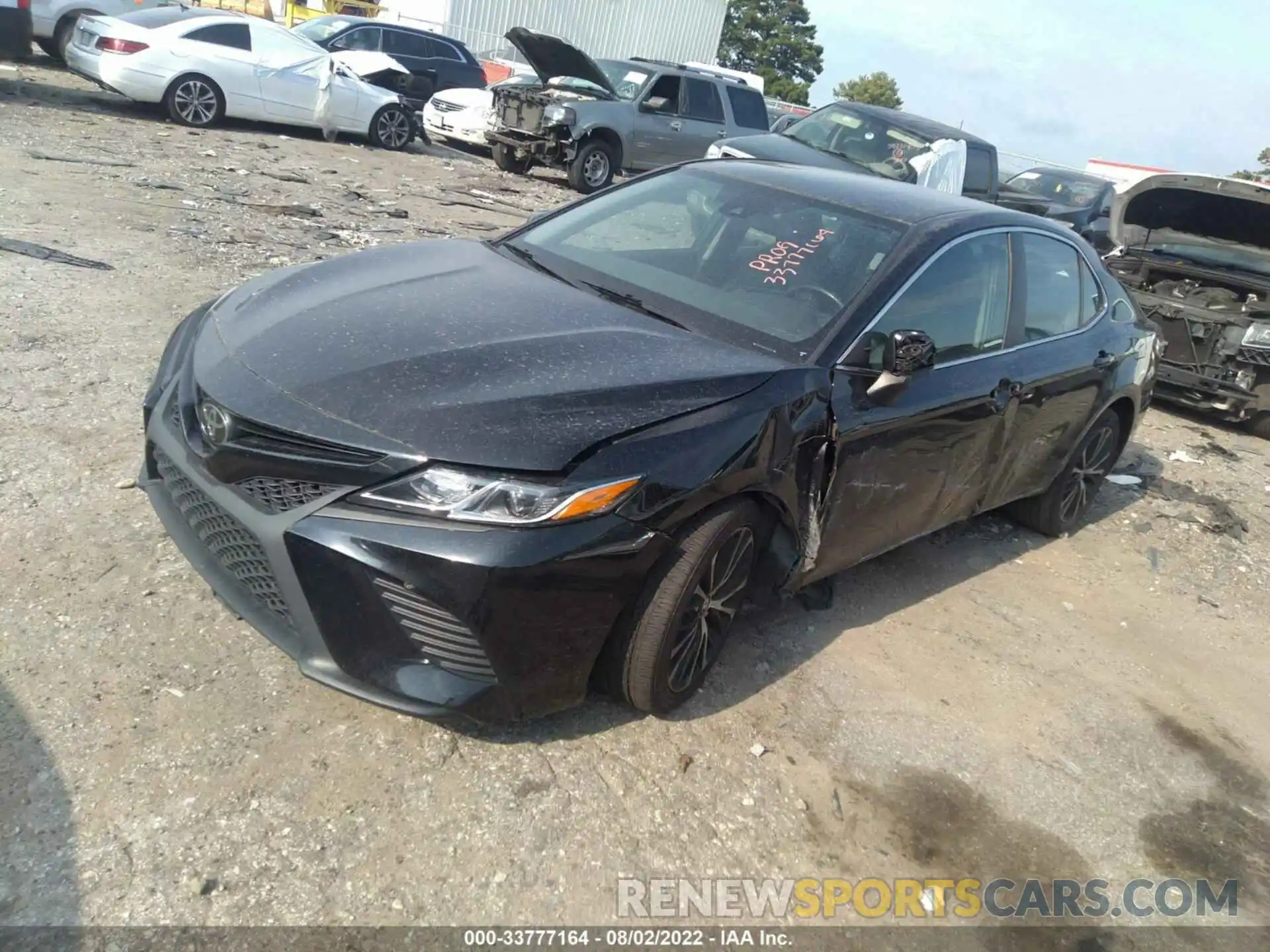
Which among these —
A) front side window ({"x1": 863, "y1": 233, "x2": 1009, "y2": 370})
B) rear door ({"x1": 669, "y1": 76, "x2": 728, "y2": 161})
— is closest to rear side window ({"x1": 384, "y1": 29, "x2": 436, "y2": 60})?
rear door ({"x1": 669, "y1": 76, "x2": 728, "y2": 161})

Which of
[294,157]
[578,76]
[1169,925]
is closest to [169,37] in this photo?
[294,157]

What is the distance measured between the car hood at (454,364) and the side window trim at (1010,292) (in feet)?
1.44

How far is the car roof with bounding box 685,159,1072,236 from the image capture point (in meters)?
4.02

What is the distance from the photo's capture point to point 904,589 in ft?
15.1

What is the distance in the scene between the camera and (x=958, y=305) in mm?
3984

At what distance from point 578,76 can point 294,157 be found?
438cm

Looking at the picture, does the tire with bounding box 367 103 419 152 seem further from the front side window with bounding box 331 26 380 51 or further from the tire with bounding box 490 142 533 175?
the front side window with bounding box 331 26 380 51

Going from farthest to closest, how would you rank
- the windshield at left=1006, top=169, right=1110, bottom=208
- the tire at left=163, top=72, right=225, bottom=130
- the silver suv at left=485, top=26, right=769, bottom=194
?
the windshield at left=1006, top=169, right=1110, bottom=208, the silver suv at left=485, top=26, right=769, bottom=194, the tire at left=163, top=72, right=225, bottom=130

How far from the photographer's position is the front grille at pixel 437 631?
8.43 feet

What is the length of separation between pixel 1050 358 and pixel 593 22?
98.2 feet

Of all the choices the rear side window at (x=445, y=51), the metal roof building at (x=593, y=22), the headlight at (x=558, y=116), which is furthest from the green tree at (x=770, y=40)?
the headlight at (x=558, y=116)

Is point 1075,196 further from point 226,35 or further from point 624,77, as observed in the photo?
point 226,35

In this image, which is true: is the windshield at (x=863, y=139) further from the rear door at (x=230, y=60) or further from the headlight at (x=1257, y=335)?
the rear door at (x=230, y=60)

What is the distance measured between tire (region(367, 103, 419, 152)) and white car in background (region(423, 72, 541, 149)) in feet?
3.45
